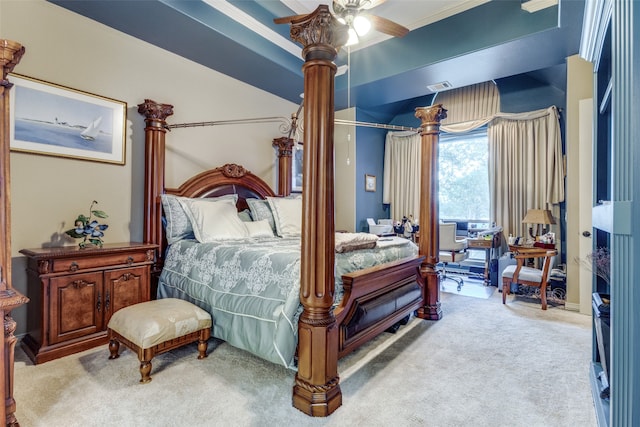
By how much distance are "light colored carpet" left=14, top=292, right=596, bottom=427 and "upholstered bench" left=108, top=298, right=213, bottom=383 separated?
161mm

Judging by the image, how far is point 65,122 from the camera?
2803mm

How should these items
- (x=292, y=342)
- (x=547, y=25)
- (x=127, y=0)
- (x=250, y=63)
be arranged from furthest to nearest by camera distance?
1. (x=250, y=63)
2. (x=547, y=25)
3. (x=127, y=0)
4. (x=292, y=342)

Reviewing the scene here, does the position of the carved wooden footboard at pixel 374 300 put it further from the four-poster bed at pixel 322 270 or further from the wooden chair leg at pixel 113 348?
the wooden chair leg at pixel 113 348

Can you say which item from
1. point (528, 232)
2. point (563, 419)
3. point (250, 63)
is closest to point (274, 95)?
point (250, 63)

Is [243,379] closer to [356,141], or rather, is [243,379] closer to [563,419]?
[563,419]

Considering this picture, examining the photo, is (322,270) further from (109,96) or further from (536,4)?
(536,4)

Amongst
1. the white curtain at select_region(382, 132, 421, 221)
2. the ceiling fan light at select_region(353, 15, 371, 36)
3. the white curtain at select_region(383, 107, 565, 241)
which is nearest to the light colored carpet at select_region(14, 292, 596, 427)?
the ceiling fan light at select_region(353, 15, 371, 36)

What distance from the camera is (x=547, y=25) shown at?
3119 millimetres

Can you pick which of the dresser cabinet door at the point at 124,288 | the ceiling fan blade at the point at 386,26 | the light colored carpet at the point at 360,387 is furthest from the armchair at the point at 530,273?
the dresser cabinet door at the point at 124,288

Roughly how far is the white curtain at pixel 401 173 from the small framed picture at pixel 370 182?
33cm

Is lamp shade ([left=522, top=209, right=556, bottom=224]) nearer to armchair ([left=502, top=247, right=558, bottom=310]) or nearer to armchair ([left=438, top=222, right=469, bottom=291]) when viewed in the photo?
armchair ([left=502, top=247, right=558, bottom=310])

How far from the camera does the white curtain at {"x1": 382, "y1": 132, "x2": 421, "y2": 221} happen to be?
6.15m

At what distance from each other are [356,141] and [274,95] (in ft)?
5.55

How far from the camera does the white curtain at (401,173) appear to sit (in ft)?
20.2
